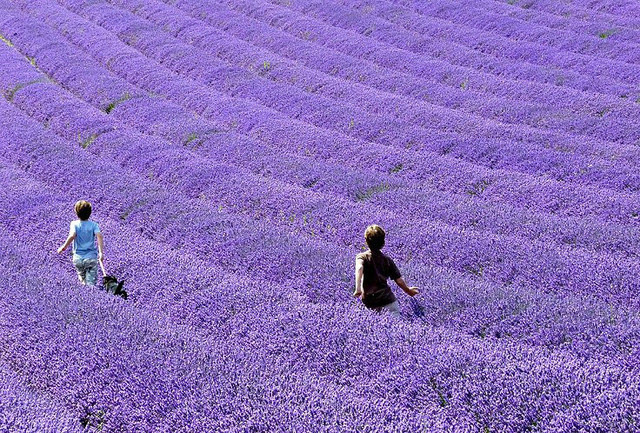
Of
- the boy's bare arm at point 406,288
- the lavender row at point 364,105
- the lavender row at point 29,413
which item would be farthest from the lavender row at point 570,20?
the lavender row at point 29,413

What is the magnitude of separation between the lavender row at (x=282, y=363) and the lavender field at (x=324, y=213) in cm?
2

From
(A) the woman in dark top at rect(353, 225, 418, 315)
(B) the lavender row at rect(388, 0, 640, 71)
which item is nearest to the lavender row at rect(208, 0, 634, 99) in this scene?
(B) the lavender row at rect(388, 0, 640, 71)

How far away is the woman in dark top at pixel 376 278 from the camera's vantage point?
500 centimetres

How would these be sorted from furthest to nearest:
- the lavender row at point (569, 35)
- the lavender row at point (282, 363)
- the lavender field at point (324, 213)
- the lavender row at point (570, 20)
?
the lavender row at point (570, 20)
the lavender row at point (569, 35)
the lavender field at point (324, 213)
the lavender row at point (282, 363)

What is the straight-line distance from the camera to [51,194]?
8.40 metres

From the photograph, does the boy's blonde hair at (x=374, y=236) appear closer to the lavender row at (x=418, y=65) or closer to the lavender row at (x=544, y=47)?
the lavender row at (x=418, y=65)

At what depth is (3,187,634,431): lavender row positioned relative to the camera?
3432mm

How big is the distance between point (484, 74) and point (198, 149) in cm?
528

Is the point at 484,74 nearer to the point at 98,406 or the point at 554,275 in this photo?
the point at 554,275

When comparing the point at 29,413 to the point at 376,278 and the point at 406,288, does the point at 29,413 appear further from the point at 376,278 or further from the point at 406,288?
the point at 406,288

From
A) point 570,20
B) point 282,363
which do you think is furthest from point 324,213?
point 570,20

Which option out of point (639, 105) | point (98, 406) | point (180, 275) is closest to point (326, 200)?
point (180, 275)

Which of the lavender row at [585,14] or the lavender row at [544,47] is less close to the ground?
the lavender row at [585,14]

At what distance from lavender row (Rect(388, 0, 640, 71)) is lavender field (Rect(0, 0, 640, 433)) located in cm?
5
